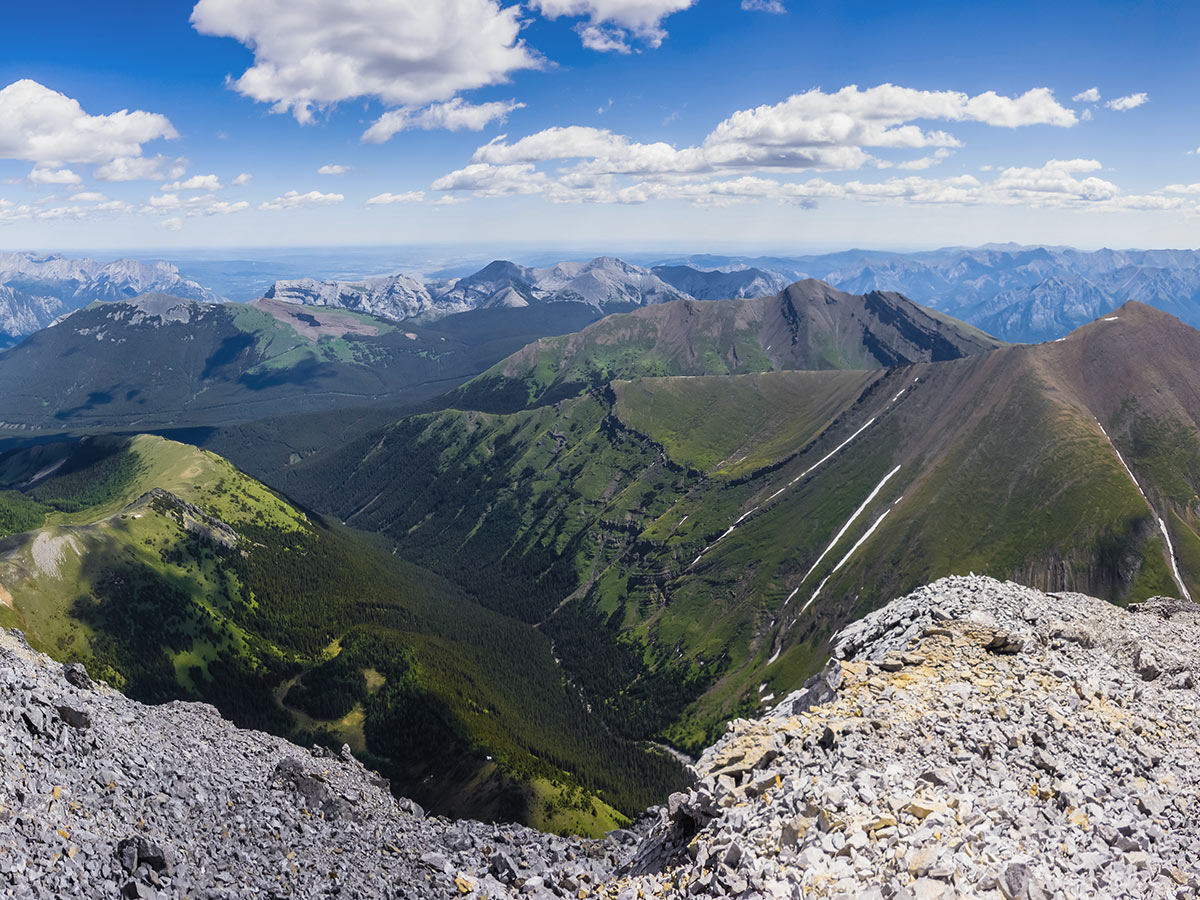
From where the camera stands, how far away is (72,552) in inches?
7175

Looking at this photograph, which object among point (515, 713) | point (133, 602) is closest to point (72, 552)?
point (133, 602)

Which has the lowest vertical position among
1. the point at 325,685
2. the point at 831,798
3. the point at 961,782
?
the point at 325,685

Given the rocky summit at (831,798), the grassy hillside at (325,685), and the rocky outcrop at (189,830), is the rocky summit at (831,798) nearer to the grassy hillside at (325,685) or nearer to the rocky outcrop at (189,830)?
the rocky outcrop at (189,830)

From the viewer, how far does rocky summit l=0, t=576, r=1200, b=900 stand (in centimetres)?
2672

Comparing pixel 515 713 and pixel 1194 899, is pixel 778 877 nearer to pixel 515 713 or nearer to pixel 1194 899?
pixel 1194 899

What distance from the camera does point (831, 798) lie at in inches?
1186

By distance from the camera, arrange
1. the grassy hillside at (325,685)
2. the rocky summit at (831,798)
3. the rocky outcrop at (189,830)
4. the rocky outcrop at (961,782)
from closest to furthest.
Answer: the rocky outcrop at (961,782) < the rocky summit at (831,798) < the rocky outcrop at (189,830) < the grassy hillside at (325,685)

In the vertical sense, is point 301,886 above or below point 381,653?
above

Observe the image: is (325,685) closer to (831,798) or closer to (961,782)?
(831,798)

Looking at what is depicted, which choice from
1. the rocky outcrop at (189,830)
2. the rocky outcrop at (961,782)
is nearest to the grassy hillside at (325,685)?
the rocky outcrop at (189,830)

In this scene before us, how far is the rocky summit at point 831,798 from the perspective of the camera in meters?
26.7

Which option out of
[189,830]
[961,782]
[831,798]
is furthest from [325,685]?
[961,782]

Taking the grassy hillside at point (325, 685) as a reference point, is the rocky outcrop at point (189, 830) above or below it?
above

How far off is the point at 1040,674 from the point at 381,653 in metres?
168
